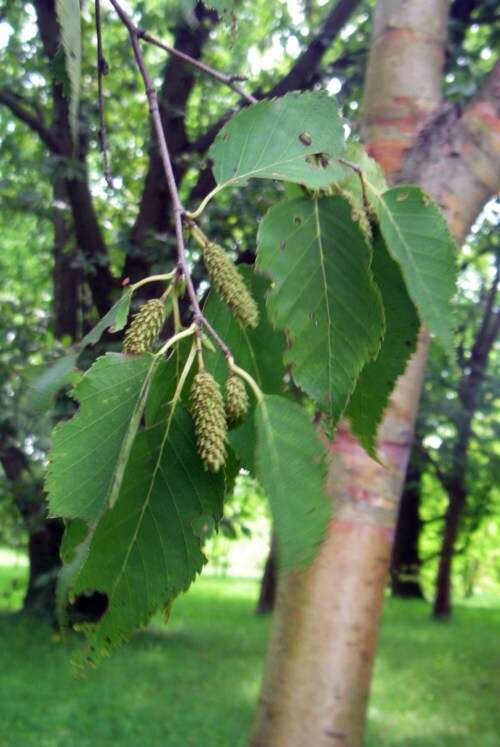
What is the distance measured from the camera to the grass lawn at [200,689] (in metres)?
6.70

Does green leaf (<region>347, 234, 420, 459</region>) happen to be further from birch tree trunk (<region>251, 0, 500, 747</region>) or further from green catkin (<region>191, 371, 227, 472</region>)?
birch tree trunk (<region>251, 0, 500, 747</region>)

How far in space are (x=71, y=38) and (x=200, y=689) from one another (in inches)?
314

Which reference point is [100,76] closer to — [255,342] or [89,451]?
[255,342]

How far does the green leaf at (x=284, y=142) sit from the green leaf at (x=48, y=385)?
0.27 meters

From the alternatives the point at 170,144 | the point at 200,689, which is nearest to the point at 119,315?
the point at 170,144

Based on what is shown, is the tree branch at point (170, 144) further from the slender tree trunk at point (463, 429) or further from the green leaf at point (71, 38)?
the green leaf at point (71, 38)

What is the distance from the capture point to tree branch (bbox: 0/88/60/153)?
22.5ft

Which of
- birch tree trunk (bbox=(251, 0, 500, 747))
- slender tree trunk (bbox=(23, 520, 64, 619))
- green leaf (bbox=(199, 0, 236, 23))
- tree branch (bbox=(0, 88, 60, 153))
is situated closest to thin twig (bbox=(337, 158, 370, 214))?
green leaf (bbox=(199, 0, 236, 23))

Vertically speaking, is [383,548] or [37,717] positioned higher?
[383,548]

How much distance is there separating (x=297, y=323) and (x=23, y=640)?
9449 millimetres

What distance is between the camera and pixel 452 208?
2371 mm

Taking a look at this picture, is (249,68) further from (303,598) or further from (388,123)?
(303,598)

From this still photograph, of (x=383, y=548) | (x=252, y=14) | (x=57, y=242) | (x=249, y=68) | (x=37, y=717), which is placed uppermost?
(x=252, y=14)

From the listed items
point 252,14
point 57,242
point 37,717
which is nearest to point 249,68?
point 252,14
